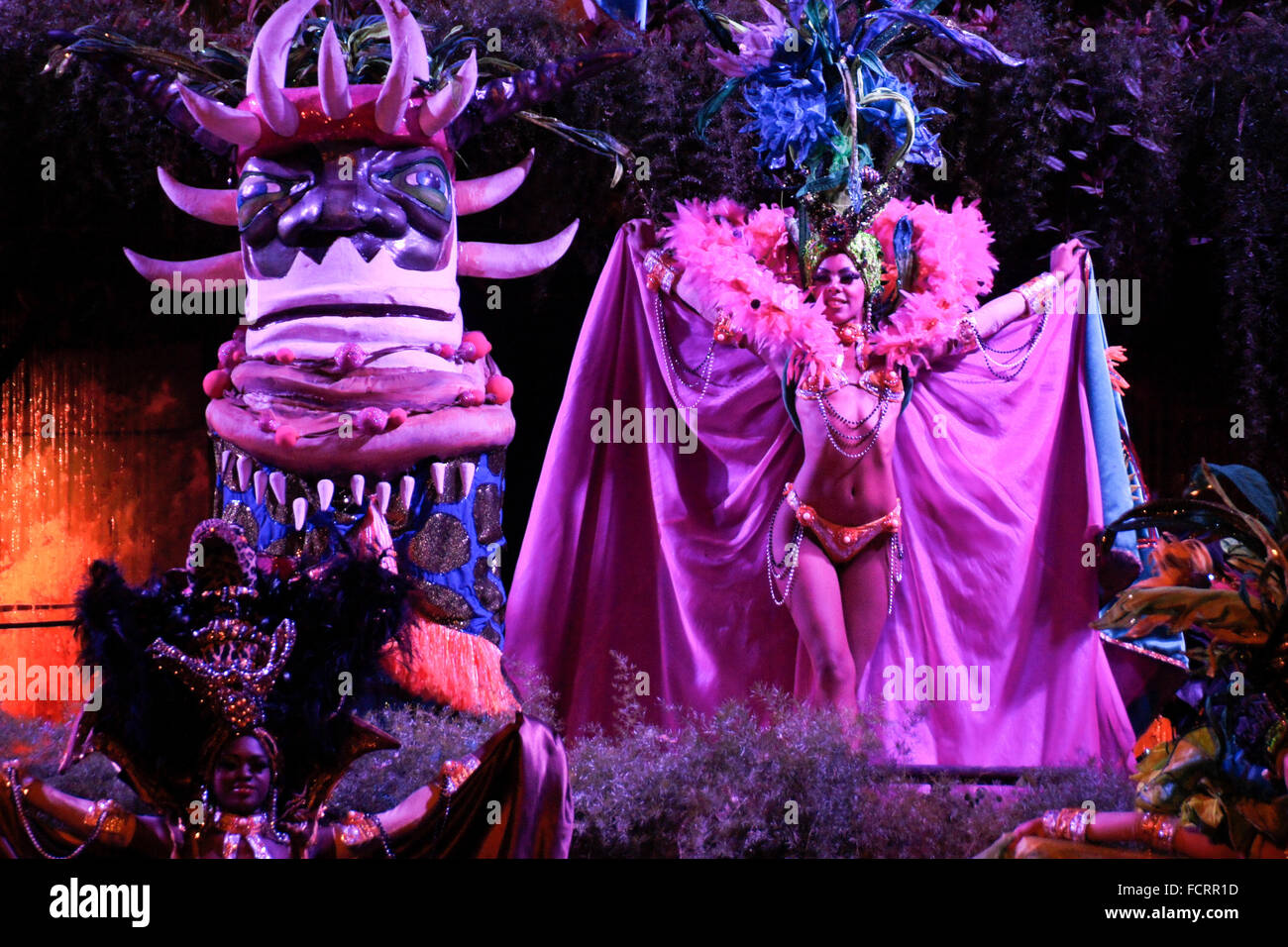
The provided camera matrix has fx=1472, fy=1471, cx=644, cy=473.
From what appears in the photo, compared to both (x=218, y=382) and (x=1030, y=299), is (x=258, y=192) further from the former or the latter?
(x=1030, y=299)

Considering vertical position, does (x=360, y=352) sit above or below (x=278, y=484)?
above

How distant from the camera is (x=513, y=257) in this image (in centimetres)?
478

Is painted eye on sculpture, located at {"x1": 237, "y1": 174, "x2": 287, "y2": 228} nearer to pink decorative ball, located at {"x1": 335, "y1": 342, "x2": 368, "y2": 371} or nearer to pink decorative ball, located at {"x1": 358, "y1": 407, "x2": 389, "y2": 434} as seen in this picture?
pink decorative ball, located at {"x1": 335, "y1": 342, "x2": 368, "y2": 371}

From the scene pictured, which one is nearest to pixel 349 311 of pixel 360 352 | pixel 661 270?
pixel 360 352

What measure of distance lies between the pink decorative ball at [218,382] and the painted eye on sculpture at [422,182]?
82 centimetres

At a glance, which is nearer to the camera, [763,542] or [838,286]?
[838,286]

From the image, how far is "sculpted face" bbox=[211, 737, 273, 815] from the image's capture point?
302 centimetres

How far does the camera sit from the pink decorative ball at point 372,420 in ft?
14.4

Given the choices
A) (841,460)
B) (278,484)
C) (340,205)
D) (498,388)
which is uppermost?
(340,205)

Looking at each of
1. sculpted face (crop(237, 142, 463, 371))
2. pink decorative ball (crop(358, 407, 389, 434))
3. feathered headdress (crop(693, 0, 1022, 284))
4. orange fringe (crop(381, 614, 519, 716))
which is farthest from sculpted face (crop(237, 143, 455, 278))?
orange fringe (crop(381, 614, 519, 716))

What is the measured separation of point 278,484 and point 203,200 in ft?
3.26

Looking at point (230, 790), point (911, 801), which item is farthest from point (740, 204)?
point (230, 790)

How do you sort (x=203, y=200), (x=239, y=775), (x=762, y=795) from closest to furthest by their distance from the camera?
(x=239, y=775), (x=762, y=795), (x=203, y=200)

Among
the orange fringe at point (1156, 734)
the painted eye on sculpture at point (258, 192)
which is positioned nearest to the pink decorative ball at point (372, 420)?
the painted eye on sculpture at point (258, 192)
